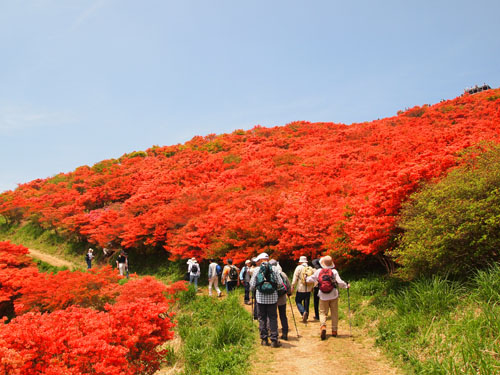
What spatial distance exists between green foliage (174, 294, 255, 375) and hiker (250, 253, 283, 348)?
0.48 meters

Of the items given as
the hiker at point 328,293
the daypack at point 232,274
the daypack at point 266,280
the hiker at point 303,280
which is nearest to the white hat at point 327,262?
the hiker at point 328,293

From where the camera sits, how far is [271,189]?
707 inches

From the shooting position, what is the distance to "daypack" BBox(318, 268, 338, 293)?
678cm

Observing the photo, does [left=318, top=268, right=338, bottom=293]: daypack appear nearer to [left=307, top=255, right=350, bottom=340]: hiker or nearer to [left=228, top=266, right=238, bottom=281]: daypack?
[left=307, top=255, right=350, bottom=340]: hiker

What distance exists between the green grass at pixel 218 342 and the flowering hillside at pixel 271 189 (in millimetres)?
4128

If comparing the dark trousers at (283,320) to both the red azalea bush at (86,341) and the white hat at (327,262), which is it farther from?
the red azalea bush at (86,341)

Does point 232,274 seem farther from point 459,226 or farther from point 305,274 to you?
point 459,226

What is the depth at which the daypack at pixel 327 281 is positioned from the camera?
22.2 feet

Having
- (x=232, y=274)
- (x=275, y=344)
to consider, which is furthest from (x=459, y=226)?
(x=232, y=274)

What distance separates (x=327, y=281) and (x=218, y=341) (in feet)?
8.69

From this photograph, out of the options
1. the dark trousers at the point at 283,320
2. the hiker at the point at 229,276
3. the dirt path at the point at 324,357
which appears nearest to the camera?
the dirt path at the point at 324,357

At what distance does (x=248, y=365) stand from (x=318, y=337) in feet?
6.49

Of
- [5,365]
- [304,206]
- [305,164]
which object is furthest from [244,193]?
[5,365]

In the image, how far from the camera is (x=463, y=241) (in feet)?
20.9
